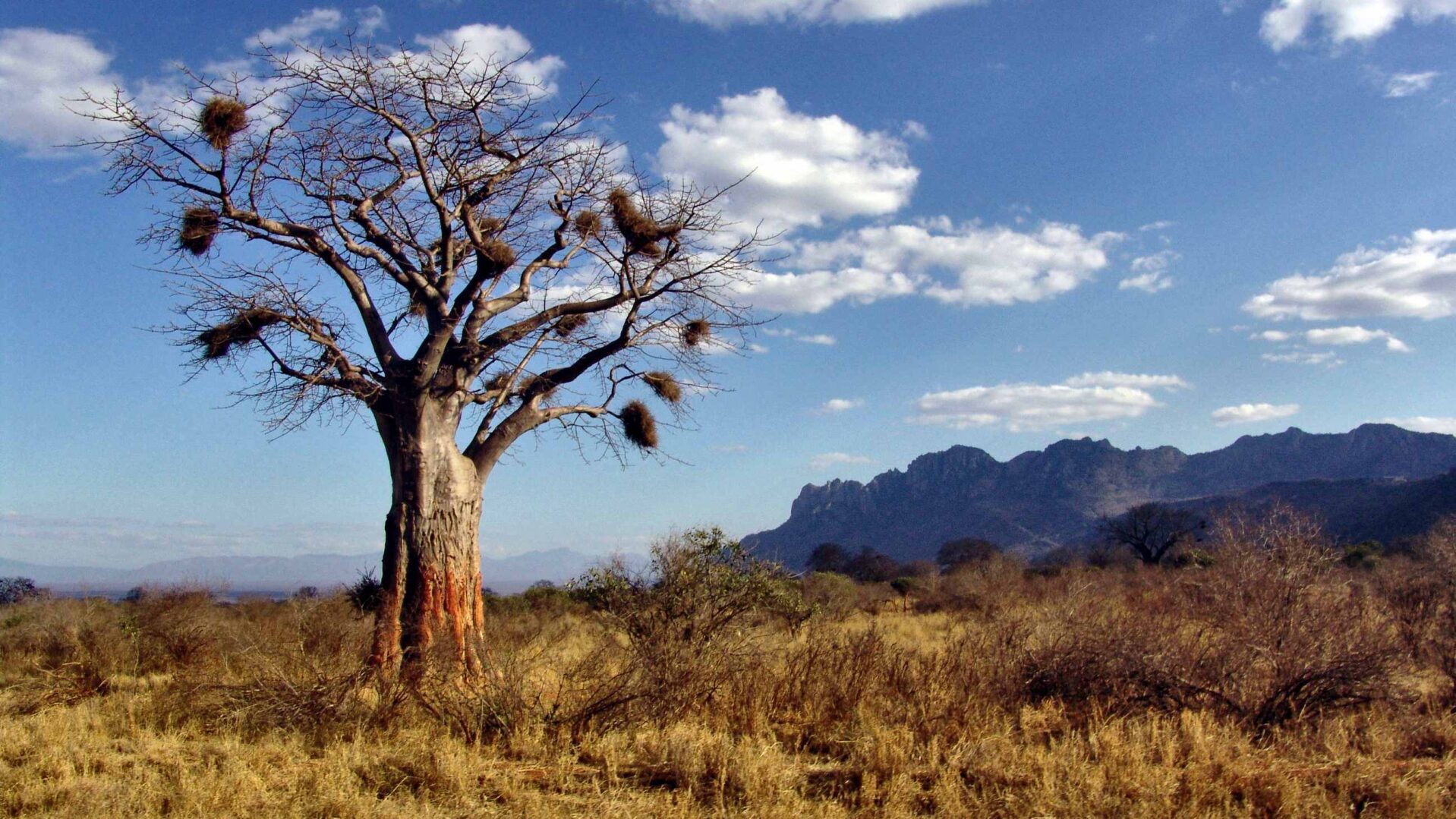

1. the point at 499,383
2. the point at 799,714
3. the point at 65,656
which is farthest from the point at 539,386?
the point at 65,656

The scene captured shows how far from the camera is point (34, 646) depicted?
11.4 meters

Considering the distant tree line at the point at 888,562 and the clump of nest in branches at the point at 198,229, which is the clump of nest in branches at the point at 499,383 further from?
the distant tree line at the point at 888,562

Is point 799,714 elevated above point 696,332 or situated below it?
below

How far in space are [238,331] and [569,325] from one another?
331 cm

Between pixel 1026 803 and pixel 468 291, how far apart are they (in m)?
6.75

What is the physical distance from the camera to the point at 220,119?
7980mm

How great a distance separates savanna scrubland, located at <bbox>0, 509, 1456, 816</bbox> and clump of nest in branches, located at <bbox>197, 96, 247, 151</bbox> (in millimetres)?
4464

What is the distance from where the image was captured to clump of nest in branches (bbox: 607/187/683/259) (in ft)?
29.5

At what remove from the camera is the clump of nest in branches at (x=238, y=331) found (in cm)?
860

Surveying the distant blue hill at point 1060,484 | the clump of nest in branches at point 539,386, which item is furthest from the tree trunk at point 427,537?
the distant blue hill at point 1060,484

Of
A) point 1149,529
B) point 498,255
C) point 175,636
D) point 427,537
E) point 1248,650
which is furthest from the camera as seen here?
point 1149,529

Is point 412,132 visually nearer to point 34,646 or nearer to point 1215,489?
point 34,646

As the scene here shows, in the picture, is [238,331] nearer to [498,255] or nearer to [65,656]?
[498,255]

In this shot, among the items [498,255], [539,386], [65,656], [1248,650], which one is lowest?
[1248,650]
